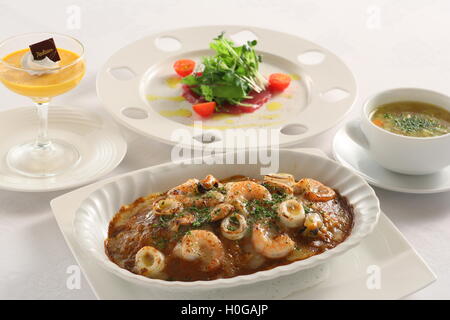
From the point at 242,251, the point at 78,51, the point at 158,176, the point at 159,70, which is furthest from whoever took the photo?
the point at 159,70

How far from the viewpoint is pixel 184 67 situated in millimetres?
3873

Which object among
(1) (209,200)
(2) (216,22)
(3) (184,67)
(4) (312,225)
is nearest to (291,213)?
(4) (312,225)

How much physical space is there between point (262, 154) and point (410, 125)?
82cm

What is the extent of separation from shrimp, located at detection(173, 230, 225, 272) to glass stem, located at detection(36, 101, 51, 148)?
133 cm

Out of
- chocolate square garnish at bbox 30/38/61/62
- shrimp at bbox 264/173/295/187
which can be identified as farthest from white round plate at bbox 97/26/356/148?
shrimp at bbox 264/173/295/187

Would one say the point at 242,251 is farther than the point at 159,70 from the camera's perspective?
No

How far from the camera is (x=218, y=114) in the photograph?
3.49 m

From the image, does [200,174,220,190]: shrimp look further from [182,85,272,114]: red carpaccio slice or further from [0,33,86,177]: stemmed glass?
[182,85,272,114]: red carpaccio slice

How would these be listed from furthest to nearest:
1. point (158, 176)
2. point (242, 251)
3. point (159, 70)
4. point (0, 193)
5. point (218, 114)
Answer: point (159, 70), point (218, 114), point (0, 193), point (158, 176), point (242, 251)

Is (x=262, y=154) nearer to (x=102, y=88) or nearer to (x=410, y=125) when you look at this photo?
(x=410, y=125)

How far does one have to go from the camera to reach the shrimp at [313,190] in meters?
2.43

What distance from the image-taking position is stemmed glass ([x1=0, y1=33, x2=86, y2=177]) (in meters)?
3.01

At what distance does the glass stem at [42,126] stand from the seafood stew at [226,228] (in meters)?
0.93

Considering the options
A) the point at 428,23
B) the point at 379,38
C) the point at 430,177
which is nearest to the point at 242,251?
the point at 430,177
